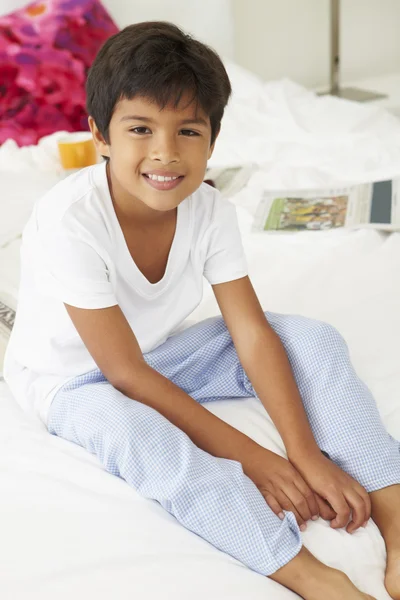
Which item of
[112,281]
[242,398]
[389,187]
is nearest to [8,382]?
[112,281]

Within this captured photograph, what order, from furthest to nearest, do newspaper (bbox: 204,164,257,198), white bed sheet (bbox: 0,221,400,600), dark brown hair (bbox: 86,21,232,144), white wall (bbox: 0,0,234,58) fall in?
white wall (bbox: 0,0,234,58)
newspaper (bbox: 204,164,257,198)
dark brown hair (bbox: 86,21,232,144)
white bed sheet (bbox: 0,221,400,600)

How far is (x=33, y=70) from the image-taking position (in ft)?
6.35

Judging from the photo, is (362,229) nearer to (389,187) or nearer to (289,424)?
(389,187)

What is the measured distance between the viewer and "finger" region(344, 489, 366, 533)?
0.77 metres

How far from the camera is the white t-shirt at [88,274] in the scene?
2.90 ft

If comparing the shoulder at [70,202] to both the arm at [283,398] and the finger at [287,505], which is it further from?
the finger at [287,505]

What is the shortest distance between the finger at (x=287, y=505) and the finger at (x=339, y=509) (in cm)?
3

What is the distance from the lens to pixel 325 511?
31.1 inches

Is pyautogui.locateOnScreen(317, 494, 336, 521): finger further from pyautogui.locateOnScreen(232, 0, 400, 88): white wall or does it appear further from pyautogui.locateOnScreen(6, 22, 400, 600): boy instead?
pyautogui.locateOnScreen(232, 0, 400, 88): white wall

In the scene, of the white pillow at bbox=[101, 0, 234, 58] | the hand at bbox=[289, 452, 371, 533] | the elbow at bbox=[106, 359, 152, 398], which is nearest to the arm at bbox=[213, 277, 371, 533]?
the hand at bbox=[289, 452, 371, 533]

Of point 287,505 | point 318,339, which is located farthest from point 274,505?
point 318,339

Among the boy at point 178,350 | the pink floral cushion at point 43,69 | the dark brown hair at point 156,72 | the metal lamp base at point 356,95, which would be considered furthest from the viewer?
the metal lamp base at point 356,95

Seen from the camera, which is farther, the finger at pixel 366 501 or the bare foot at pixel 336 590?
the finger at pixel 366 501

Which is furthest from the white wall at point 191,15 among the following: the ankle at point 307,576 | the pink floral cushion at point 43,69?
the ankle at point 307,576
